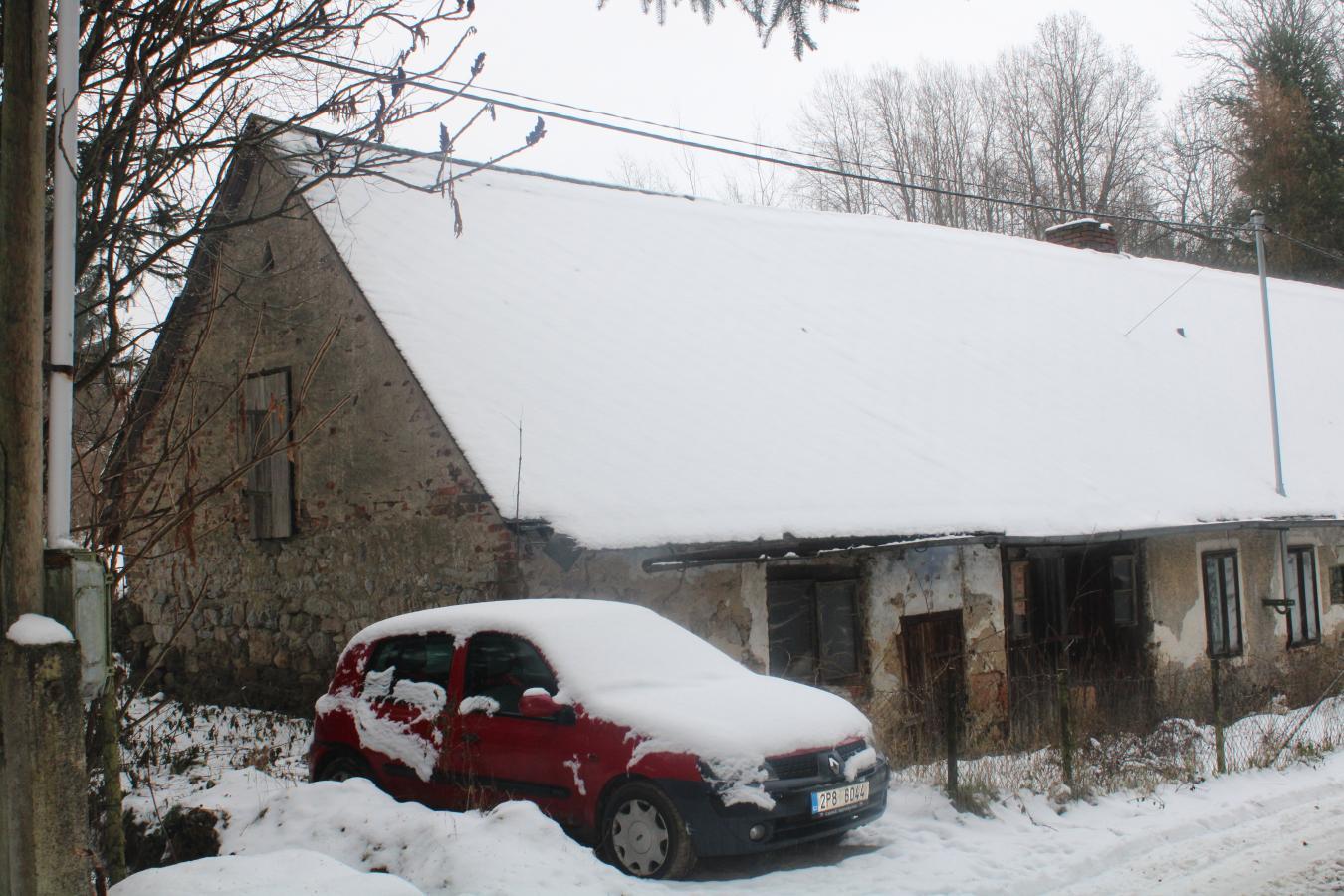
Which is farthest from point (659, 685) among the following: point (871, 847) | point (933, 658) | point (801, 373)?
point (801, 373)

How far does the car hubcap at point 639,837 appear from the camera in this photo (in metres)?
6.39

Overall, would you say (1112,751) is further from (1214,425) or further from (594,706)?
(1214,425)

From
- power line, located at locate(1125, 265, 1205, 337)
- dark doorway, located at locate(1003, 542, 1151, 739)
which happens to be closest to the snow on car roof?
dark doorway, located at locate(1003, 542, 1151, 739)

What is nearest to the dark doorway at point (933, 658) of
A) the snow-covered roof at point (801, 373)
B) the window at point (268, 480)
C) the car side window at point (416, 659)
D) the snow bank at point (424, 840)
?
the snow-covered roof at point (801, 373)

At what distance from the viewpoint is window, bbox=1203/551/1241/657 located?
14539 mm

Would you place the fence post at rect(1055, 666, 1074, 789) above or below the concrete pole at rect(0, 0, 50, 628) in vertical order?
below

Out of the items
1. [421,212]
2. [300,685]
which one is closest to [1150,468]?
[421,212]

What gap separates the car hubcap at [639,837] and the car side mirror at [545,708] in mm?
604

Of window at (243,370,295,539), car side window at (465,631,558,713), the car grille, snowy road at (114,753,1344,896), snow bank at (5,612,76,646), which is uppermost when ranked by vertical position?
window at (243,370,295,539)

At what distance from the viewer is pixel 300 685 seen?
11492mm

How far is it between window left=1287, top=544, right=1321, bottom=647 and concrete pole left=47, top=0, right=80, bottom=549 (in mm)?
15146

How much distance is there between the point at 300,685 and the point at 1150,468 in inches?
378

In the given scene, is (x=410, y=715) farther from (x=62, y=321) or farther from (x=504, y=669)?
(x=62, y=321)

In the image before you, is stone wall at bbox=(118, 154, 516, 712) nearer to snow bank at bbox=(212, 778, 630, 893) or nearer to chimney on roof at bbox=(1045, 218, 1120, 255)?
snow bank at bbox=(212, 778, 630, 893)
